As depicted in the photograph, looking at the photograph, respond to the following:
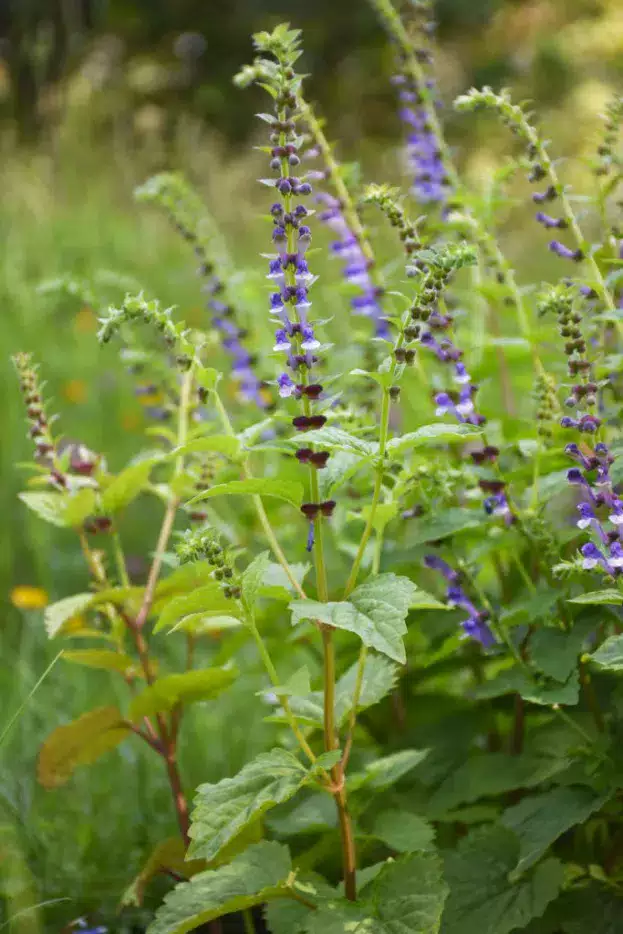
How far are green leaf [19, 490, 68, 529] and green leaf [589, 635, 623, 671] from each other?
997 millimetres

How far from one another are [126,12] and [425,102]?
1121 centimetres

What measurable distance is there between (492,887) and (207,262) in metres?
1.39

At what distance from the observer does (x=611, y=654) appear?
4.67ft

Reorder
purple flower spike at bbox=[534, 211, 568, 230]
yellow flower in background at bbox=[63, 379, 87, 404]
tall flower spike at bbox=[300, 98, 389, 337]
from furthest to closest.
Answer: yellow flower in background at bbox=[63, 379, 87, 404], tall flower spike at bbox=[300, 98, 389, 337], purple flower spike at bbox=[534, 211, 568, 230]

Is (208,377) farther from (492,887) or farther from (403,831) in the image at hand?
(492,887)

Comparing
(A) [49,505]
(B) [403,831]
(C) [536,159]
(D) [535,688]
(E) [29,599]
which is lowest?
(B) [403,831]

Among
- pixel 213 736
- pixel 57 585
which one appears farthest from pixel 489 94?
pixel 57 585

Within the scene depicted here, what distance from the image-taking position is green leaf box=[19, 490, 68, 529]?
1.92m

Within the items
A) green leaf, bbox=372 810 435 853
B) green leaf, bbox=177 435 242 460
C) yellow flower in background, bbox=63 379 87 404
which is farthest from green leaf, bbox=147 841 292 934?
yellow flower in background, bbox=63 379 87 404

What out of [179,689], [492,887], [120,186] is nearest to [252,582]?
[179,689]

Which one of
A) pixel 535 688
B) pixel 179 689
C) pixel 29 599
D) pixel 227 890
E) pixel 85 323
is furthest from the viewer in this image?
pixel 85 323

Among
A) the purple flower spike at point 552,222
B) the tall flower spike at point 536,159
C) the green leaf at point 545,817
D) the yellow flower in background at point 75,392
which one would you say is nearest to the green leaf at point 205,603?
the green leaf at point 545,817

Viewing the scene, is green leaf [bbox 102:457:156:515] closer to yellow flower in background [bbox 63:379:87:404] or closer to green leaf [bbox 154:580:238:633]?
green leaf [bbox 154:580:238:633]

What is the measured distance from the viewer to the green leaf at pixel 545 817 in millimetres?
1629
